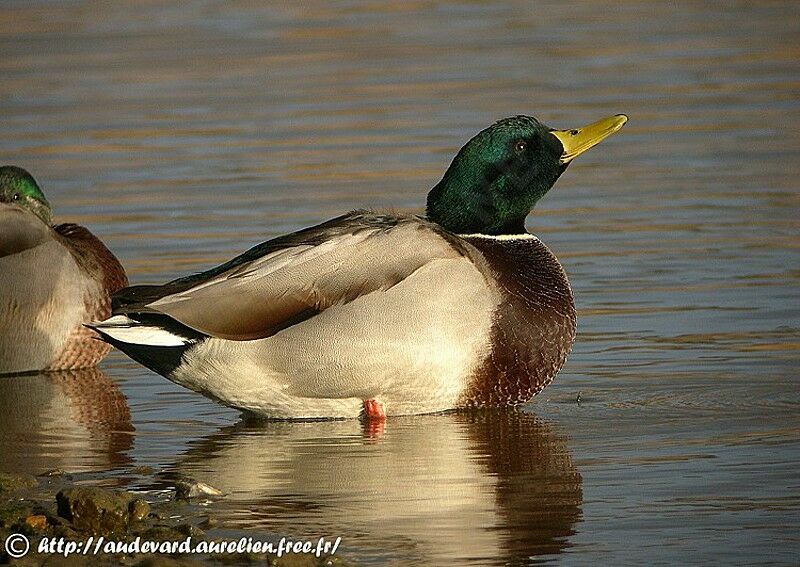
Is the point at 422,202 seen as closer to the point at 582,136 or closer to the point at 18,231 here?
the point at 18,231

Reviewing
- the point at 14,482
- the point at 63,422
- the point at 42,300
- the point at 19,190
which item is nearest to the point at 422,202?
the point at 19,190

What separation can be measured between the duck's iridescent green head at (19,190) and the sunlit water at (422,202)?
82 cm

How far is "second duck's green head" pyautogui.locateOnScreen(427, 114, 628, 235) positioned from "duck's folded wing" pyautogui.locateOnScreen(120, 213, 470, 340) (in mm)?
424

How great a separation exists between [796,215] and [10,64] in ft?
29.0

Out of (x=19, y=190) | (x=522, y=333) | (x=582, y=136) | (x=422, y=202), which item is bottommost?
(x=522, y=333)

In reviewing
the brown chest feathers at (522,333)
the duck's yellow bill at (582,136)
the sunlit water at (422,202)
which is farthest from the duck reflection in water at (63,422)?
the duck's yellow bill at (582,136)

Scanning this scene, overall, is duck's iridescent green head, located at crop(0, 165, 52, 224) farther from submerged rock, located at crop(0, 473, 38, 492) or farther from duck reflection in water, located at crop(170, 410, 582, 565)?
submerged rock, located at crop(0, 473, 38, 492)

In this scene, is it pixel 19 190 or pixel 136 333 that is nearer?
pixel 136 333

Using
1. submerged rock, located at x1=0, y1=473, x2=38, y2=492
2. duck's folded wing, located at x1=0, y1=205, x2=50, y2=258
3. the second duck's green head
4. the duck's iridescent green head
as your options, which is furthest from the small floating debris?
the duck's iridescent green head

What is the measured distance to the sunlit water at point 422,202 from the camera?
5.77 metres

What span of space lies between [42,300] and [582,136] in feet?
8.50

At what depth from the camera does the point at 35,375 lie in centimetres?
858

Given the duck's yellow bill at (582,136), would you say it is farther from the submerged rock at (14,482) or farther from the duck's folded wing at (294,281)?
the submerged rock at (14,482)

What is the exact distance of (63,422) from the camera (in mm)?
7387
